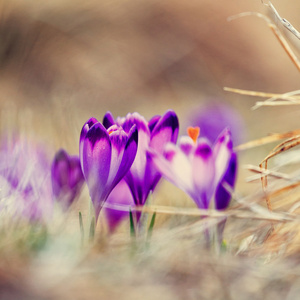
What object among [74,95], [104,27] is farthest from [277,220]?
[104,27]

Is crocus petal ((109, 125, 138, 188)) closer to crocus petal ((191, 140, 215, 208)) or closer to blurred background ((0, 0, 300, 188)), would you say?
crocus petal ((191, 140, 215, 208))

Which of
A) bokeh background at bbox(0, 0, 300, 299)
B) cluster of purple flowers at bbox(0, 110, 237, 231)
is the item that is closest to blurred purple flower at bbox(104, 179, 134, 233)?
cluster of purple flowers at bbox(0, 110, 237, 231)

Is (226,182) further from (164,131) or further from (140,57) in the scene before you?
(140,57)

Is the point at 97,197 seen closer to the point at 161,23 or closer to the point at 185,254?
the point at 185,254

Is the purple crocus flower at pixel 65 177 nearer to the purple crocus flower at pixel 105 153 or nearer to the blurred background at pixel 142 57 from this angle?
the purple crocus flower at pixel 105 153

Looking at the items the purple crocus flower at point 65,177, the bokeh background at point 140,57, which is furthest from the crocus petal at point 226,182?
the bokeh background at point 140,57
